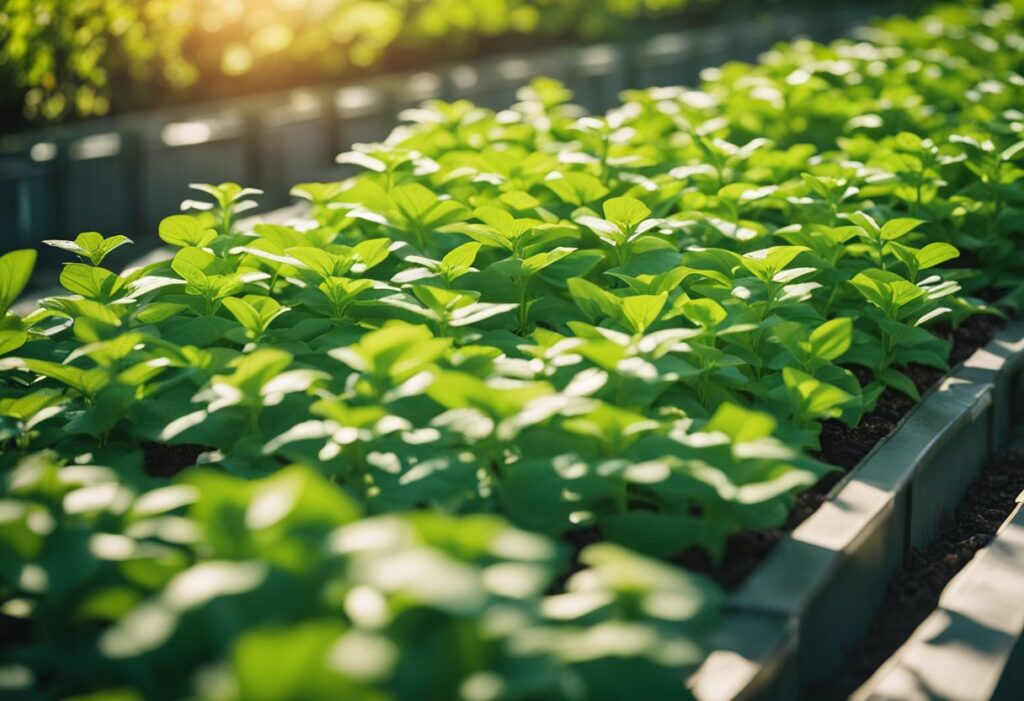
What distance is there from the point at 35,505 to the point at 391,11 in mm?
10815

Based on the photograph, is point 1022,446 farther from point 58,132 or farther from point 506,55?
point 506,55

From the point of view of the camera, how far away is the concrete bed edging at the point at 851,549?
2.16 m

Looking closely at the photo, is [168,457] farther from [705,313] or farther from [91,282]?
[705,313]

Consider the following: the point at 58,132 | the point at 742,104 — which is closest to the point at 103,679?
the point at 742,104

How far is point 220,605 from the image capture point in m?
1.69

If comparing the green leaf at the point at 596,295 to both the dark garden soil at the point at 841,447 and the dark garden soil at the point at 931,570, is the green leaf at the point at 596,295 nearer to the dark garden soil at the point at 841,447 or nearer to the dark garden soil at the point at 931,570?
the dark garden soil at the point at 841,447

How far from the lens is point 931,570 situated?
294 cm

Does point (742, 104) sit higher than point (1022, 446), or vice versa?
point (742, 104)

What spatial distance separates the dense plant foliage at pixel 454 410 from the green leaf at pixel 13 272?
0.01 metres

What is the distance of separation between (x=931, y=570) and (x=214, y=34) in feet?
30.6

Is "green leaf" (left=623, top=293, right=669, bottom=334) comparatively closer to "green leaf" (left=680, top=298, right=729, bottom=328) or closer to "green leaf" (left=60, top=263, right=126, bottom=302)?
"green leaf" (left=680, top=298, right=729, bottom=328)

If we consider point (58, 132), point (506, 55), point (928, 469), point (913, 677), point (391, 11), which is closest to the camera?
point (913, 677)

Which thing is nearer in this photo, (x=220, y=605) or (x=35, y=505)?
(x=220, y=605)

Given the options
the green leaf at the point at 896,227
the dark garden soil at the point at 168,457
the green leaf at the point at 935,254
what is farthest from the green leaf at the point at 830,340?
the dark garden soil at the point at 168,457
